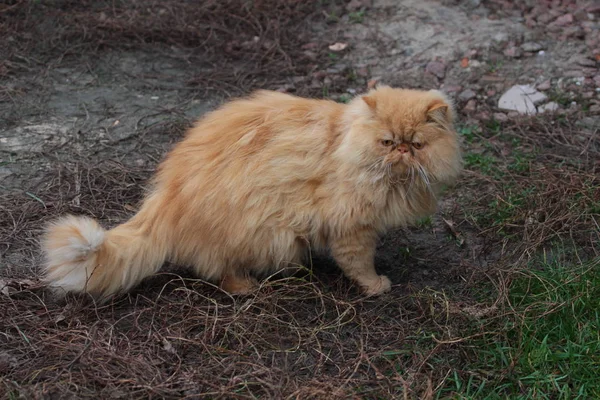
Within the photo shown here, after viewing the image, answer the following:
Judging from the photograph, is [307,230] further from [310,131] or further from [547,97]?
[547,97]

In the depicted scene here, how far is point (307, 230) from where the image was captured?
13.3ft

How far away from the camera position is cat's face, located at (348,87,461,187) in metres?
3.77

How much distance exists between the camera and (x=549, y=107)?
238 inches

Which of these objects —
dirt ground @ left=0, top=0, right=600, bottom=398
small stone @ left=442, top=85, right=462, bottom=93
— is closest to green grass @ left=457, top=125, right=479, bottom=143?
dirt ground @ left=0, top=0, right=600, bottom=398

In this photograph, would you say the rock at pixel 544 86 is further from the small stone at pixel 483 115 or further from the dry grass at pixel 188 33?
the dry grass at pixel 188 33

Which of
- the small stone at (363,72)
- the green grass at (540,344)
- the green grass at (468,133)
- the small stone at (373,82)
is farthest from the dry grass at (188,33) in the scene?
the green grass at (540,344)

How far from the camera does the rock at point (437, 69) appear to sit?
21.3ft

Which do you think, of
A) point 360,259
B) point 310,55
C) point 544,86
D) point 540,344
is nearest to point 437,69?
point 544,86

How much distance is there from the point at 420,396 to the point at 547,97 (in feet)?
11.8

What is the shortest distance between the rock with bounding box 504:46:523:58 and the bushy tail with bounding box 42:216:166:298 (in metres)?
4.01

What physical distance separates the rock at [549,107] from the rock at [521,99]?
5 centimetres

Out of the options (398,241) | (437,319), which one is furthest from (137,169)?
(437,319)

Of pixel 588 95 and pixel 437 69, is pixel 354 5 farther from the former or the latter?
pixel 588 95

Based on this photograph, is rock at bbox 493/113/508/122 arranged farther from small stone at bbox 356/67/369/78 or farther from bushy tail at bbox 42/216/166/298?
bushy tail at bbox 42/216/166/298
